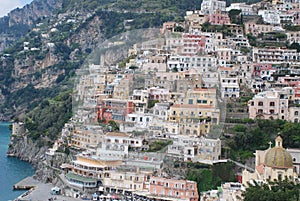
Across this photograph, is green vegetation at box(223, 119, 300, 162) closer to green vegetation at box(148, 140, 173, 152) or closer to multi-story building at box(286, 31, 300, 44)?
green vegetation at box(148, 140, 173, 152)

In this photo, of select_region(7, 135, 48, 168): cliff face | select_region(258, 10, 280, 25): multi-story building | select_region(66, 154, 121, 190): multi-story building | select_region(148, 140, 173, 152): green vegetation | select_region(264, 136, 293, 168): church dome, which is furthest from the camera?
select_region(258, 10, 280, 25): multi-story building

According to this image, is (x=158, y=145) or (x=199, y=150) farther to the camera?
(x=158, y=145)

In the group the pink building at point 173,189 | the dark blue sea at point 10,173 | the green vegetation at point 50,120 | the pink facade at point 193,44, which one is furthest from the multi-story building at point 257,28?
the pink building at point 173,189

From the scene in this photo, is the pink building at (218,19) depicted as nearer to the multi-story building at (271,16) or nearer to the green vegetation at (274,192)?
the multi-story building at (271,16)

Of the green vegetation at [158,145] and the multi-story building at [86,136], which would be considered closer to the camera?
the green vegetation at [158,145]

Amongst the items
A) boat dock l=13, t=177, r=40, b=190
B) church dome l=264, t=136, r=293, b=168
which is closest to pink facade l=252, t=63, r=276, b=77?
church dome l=264, t=136, r=293, b=168

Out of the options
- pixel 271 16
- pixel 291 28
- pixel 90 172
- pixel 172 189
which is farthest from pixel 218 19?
pixel 172 189

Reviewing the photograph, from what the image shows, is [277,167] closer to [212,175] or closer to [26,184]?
[212,175]
